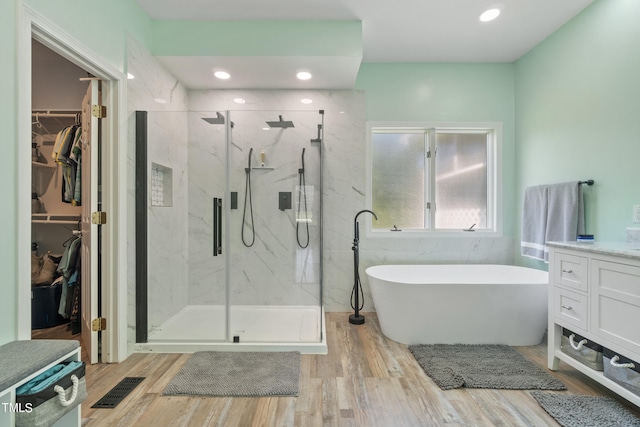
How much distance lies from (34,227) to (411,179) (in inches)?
164

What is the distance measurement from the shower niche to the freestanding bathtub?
0.70 m

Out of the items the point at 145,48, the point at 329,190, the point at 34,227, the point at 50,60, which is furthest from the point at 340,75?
the point at 34,227

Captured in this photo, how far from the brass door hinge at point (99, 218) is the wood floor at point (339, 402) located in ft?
3.43

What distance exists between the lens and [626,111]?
2.21 meters

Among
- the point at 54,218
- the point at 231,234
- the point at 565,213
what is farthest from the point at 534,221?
the point at 54,218

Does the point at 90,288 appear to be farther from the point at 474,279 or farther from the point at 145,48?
the point at 474,279

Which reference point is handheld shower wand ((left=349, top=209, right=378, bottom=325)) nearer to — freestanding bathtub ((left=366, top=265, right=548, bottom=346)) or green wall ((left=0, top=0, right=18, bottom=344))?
freestanding bathtub ((left=366, top=265, right=548, bottom=346))

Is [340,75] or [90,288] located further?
[340,75]

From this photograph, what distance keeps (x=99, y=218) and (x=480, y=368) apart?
2.95m

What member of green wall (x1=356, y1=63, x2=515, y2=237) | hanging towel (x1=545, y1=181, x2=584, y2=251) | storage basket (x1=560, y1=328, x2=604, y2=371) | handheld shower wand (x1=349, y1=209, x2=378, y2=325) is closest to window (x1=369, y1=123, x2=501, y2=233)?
green wall (x1=356, y1=63, x2=515, y2=237)

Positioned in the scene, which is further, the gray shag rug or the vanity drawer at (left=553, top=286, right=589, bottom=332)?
the vanity drawer at (left=553, top=286, right=589, bottom=332)

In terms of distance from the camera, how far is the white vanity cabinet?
1617 millimetres

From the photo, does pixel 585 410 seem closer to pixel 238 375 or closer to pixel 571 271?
pixel 571 271

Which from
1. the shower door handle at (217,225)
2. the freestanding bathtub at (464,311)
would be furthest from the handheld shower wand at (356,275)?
the shower door handle at (217,225)
